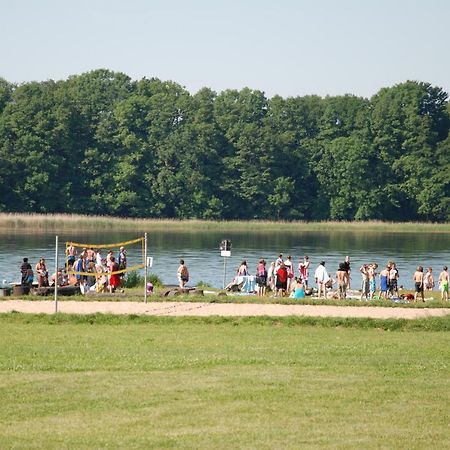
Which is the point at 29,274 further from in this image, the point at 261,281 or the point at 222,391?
the point at 222,391

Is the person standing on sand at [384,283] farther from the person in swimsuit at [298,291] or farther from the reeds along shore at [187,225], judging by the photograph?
the reeds along shore at [187,225]

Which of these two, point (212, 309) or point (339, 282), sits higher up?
point (339, 282)

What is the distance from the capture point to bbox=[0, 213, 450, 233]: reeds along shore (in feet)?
318

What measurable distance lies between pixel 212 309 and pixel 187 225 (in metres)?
81.7

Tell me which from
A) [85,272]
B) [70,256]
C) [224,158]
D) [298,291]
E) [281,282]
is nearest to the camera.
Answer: [298,291]

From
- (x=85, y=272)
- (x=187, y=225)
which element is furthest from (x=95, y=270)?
(x=187, y=225)

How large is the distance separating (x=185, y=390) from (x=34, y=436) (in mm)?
2918

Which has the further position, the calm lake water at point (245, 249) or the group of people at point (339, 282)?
the calm lake water at point (245, 249)

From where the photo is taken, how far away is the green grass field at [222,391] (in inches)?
476

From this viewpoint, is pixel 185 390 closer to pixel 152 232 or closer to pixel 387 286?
pixel 387 286

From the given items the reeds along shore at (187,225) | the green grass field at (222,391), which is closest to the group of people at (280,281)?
the green grass field at (222,391)

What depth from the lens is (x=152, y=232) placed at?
97.9m

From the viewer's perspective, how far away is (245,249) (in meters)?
73.8

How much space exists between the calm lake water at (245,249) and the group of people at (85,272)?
853 cm
